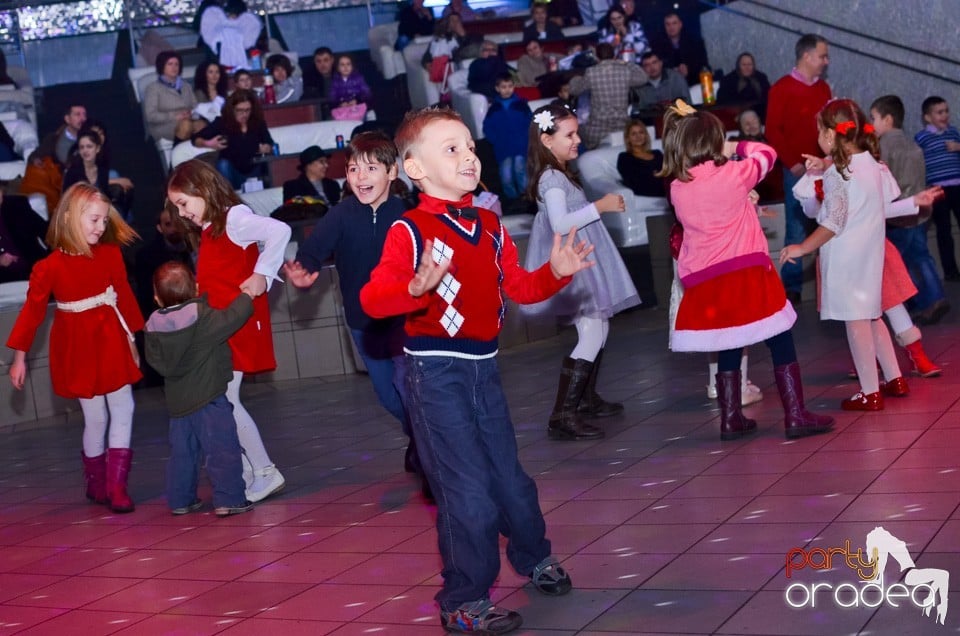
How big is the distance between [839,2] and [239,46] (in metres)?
7.65

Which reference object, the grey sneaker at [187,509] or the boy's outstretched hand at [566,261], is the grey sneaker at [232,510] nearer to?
the grey sneaker at [187,509]

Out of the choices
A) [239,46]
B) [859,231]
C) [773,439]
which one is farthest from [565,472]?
[239,46]

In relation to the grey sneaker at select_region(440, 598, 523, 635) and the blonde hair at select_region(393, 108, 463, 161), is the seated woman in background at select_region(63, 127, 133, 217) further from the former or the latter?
the grey sneaker at select_region(440, 598, 523, 635)

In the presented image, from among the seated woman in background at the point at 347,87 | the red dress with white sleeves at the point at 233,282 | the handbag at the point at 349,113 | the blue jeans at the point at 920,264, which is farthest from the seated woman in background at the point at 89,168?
the blue jeans at the point at 920,264

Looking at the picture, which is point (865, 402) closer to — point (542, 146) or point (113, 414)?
point (542, 146)

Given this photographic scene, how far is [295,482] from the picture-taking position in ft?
21.7

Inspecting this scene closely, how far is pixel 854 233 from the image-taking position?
21.2 feet

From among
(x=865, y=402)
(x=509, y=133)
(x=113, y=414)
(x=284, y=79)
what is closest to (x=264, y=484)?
(x=113, y=414)

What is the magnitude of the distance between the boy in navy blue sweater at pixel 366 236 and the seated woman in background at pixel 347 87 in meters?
10.5

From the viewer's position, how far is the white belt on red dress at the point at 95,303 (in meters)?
6.38

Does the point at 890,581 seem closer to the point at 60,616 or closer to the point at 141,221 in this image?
the point at 60,616

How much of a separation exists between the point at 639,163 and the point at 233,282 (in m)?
6.95

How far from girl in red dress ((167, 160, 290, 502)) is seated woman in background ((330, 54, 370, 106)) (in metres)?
9.94

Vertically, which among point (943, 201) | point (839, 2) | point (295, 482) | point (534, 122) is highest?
point (839, 2)
